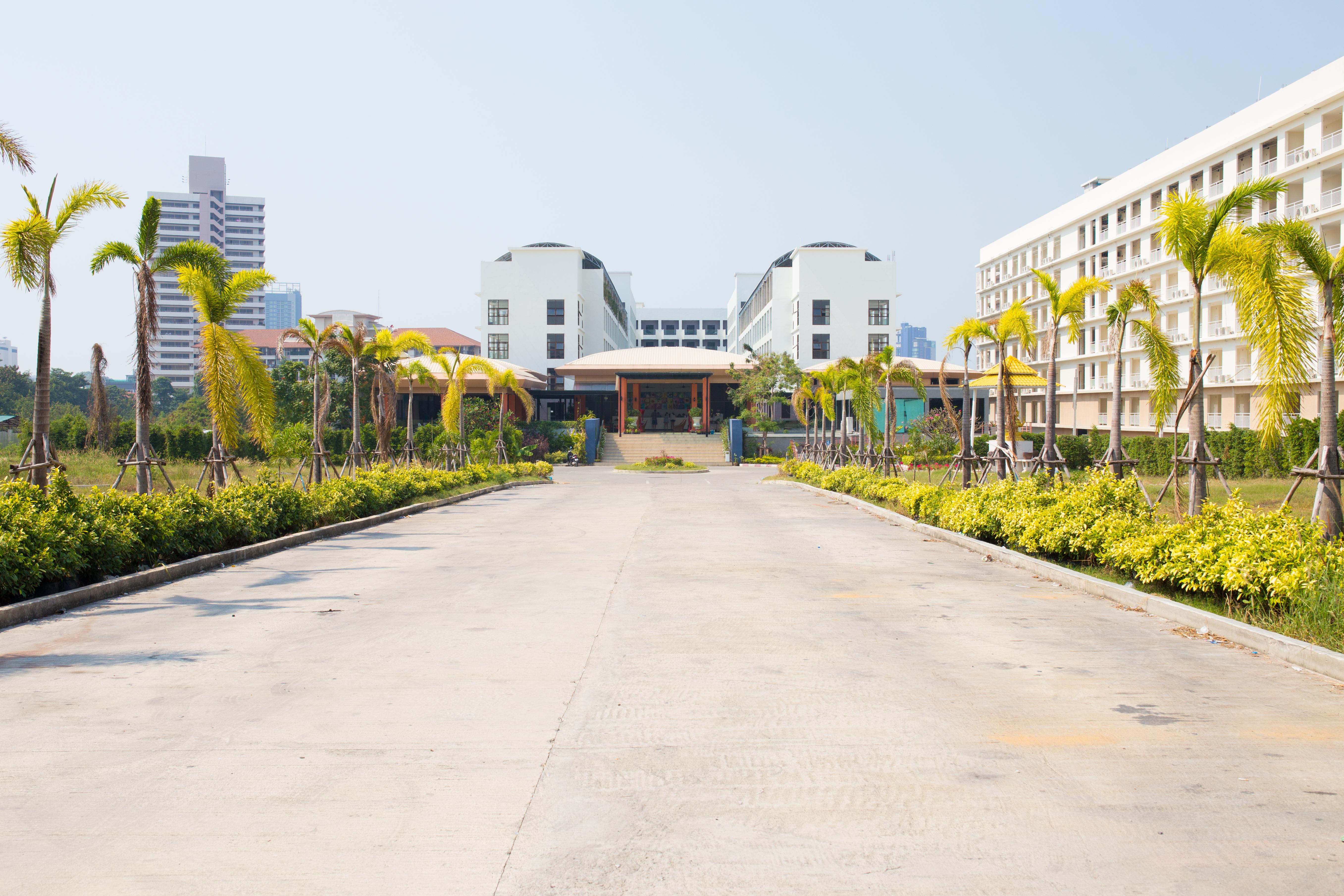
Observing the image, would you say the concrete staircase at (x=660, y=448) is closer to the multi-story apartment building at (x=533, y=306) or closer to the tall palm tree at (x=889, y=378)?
the multi-story apartment building at (x=533, y=306)

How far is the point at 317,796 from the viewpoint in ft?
14.0

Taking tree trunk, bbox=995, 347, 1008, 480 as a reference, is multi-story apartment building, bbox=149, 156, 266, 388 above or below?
above

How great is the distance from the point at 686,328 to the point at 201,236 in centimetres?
9284

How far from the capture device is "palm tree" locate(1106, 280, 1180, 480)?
589 inches

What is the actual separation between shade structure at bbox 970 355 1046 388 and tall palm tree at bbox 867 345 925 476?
13.6 feet

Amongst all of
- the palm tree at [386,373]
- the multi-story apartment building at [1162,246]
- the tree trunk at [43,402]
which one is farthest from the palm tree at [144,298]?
the multi-story apartment building at [1162,246]

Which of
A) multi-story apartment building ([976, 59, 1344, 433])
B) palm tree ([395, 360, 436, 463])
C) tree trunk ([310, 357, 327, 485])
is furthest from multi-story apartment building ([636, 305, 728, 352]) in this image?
tree trunk ([310, 357, 327, 485])

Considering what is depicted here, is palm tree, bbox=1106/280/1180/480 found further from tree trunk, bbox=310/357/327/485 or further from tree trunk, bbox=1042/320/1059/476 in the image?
tree trunk, bbox=310/357/327/485

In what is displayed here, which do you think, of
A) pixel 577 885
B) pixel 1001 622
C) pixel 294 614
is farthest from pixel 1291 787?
pixel 294 614

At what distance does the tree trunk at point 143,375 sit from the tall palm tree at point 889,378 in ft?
57.3

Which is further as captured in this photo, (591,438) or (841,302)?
(841,302)

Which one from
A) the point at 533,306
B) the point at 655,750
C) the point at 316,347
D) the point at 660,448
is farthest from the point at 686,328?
the point at 655,750

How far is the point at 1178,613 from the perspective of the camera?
8430 millimetres

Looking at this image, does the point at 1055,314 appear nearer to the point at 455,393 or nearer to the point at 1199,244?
the point at 1199,244
